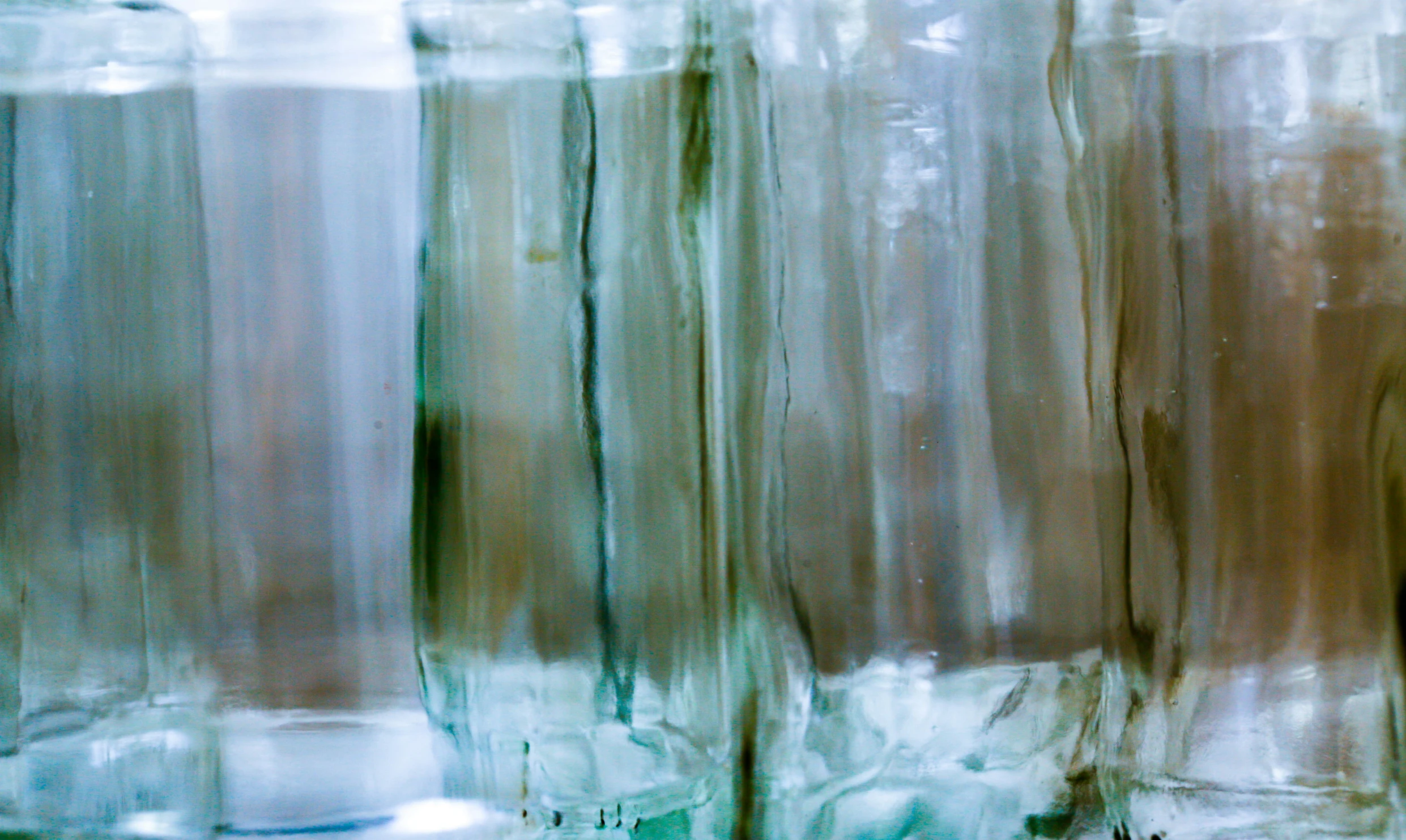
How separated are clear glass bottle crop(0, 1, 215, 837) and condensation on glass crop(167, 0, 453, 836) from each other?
0.01 metres

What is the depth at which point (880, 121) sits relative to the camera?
46 cm

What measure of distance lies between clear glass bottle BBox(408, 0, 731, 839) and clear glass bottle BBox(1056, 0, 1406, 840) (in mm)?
181

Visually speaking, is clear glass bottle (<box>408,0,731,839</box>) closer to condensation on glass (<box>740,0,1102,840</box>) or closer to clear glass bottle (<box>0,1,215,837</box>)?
condensation on glass (<box>740,0,1102,840</box>)

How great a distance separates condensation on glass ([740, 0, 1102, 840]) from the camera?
0.46 m

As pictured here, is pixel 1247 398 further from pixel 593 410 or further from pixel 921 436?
pixel 593 410

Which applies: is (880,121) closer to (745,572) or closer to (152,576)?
(745,572)

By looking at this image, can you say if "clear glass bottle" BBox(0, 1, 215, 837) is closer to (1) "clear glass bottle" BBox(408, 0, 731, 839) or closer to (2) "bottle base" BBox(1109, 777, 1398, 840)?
(1) "clear glass bottle" BBox(408, 0, 731, 839)

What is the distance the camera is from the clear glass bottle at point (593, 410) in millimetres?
467

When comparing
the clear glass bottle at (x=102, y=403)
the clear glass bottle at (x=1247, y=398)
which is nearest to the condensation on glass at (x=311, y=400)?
the clear glass bottle at (x=102, y=403)

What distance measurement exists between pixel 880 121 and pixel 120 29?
36 centimetres

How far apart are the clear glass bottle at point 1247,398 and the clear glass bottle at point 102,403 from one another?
42 cm

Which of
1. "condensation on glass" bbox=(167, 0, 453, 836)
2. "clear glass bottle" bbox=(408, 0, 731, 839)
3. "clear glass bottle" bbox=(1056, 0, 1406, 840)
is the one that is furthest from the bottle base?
"condensation on glass" bbox=(167, 0, 453, 836)

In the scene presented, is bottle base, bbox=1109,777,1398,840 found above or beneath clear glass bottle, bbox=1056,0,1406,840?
beneath

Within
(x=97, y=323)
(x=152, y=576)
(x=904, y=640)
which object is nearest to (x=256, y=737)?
(x=152, y=576)
